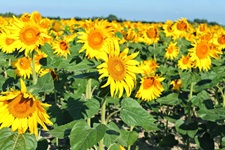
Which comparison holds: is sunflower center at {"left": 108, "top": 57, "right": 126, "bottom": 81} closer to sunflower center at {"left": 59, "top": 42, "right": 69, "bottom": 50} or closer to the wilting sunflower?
the wilting sunflower

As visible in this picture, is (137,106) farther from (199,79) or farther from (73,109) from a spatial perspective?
(199,79)

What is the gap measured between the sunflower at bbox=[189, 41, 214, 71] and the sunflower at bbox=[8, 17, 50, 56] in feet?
6.10

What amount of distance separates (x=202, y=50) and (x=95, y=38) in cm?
152

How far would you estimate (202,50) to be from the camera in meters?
4.26

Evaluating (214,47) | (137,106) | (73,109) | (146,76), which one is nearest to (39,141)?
(73,109)

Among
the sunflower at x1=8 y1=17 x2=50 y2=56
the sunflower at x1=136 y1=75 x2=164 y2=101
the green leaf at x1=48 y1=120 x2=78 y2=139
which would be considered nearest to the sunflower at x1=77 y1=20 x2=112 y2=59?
the sunflower at x1=8 y1=17 x2=50 y2=56

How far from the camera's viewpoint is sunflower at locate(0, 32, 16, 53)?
325 centimetres

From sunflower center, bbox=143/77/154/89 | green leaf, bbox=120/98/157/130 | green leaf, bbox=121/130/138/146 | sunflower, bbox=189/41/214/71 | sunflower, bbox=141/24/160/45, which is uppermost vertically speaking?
sunflower, bbox=141/24/160/45

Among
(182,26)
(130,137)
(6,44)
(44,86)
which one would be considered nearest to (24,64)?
(6,44)

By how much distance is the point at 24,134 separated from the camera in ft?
8.11

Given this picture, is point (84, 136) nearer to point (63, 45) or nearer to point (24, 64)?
point (63, 45)

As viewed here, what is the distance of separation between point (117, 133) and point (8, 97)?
0.91 m

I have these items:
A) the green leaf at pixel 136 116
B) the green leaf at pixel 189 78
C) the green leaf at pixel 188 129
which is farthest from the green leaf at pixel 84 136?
the green leaf at pixel 188 129

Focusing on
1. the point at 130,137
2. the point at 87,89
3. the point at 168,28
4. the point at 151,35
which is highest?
the point at 168,28
